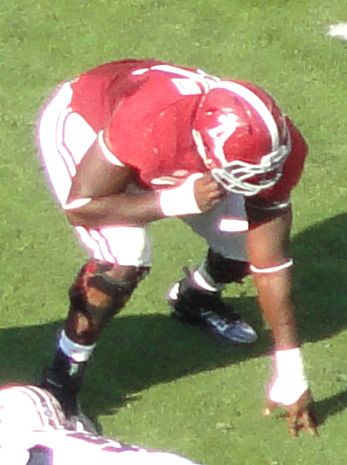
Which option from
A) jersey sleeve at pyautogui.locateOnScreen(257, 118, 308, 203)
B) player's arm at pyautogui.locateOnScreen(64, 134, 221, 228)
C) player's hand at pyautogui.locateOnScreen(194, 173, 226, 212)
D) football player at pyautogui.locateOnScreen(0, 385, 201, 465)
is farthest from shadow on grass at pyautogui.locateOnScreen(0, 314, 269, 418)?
football player at pyautogui.locateOnScreen(0, 385, 201, 465)

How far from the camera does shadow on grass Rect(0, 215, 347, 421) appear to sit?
14.4ft

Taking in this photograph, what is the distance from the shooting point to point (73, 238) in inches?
204

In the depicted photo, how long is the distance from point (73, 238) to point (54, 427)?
169 cm

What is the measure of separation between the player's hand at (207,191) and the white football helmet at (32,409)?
723 mm

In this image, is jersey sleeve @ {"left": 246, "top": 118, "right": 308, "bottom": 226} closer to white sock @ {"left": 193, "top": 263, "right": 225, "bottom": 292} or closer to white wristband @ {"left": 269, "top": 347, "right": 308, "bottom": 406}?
white wristband @ {"left": 269, "top": 347, "right": 308, "bottom": 406}

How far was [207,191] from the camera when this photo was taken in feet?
12.0

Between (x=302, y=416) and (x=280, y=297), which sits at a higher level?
(x=280, y=297)

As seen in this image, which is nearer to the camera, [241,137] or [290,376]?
[241,137]

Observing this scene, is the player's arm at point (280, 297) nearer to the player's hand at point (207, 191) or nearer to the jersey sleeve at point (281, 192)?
the jersey sleeve at point (281, 192)

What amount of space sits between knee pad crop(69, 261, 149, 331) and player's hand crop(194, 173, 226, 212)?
40 centimetres

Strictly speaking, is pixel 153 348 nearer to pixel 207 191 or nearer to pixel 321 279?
pixel 321 279

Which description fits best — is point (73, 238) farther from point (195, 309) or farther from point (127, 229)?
point (127, 229)

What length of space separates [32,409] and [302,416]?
37.9 inches

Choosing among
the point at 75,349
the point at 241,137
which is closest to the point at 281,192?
the point at 241,137
